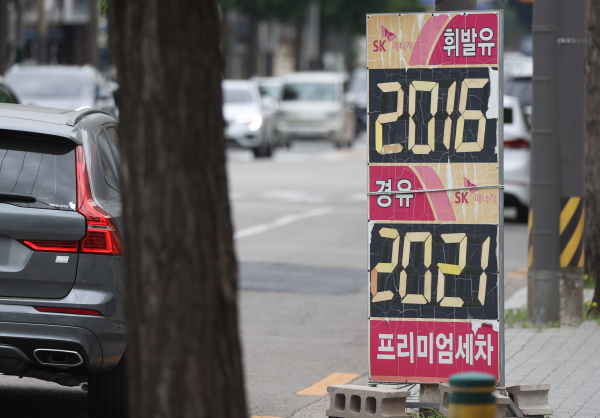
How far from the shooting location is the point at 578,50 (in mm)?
8359

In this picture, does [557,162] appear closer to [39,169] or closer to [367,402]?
[367,402]

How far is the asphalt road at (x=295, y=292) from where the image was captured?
6539 mm

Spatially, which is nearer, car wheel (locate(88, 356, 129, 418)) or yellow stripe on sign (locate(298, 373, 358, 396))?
car wheel (locate(88, 356, 129, 418))

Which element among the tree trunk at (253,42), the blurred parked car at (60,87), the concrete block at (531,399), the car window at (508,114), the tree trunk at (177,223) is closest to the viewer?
the tree trunk at (177,223)

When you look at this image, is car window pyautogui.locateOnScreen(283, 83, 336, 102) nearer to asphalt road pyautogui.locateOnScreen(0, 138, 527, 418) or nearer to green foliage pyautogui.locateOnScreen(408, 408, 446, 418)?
asphalt road pyautogui.locateOnScreen(0, 138, 527, 418)

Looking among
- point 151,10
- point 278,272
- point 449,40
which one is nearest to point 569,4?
point 449,40

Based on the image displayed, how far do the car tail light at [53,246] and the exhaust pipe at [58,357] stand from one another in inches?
17.8

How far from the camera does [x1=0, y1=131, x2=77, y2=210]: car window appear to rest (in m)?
5.27

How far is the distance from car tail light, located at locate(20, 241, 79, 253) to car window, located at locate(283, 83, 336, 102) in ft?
96.7

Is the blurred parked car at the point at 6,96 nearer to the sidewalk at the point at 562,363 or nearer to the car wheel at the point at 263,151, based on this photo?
the sidewalk at the point at 562,363

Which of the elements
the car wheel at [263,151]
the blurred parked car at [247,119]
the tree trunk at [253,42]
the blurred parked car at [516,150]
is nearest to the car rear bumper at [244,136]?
the blurred parked car at [247,119]

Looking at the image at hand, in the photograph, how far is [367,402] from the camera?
17.9ft

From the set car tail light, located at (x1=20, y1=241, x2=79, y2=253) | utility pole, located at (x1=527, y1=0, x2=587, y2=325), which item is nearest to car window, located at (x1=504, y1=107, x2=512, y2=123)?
utility pole, located at (x1=527, y1=0, x2=587, y2=325)

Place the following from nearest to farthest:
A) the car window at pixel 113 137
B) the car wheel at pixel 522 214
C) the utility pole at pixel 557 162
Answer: the car window at pixel 113 137 < the utility pole at pixel 557 162 < the car wheel at pixel 522 214
